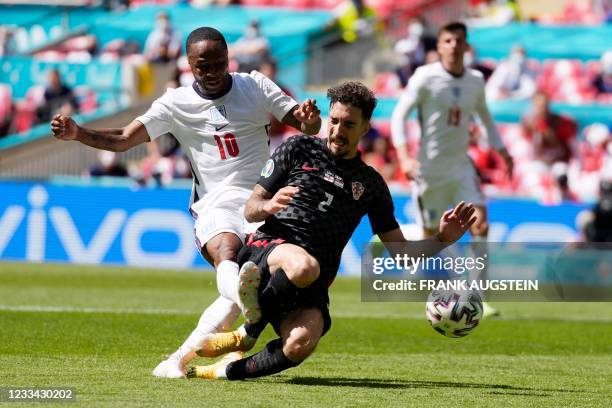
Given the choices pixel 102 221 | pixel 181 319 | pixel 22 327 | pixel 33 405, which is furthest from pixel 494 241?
pixel 33 405

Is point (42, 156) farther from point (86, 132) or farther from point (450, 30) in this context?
point (86, 132)

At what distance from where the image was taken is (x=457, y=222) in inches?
291

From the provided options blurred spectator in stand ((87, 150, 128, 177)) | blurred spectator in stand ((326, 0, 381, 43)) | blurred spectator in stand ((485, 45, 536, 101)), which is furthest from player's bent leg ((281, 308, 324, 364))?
blurred spectator in stand ((326, 0, 381, 43))

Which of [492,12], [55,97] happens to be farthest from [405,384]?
[492,12]

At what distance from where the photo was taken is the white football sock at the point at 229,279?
744 centimetres

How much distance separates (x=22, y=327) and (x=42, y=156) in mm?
14004

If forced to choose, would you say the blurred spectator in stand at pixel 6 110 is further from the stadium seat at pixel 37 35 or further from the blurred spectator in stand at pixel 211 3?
the blurred spectator in stand at pixel 211 3

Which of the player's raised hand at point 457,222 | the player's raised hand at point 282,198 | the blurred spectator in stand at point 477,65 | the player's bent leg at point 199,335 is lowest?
the blurred spectator in stand at point 477,65

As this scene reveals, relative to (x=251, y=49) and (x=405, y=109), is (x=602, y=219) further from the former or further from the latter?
(x=251, y=49)

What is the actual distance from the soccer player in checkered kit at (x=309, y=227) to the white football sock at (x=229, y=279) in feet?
0.43

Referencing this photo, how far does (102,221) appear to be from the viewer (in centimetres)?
2011

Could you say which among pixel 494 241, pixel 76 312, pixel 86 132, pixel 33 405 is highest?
pixel 86 132

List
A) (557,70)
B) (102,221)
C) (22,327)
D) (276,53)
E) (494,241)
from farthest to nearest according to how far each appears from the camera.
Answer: (276,53) < (557,70) < (102,221) < (494,241) < (22,327)

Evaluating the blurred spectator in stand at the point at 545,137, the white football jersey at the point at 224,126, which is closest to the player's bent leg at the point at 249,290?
the white football jersey at the point at 224,126
